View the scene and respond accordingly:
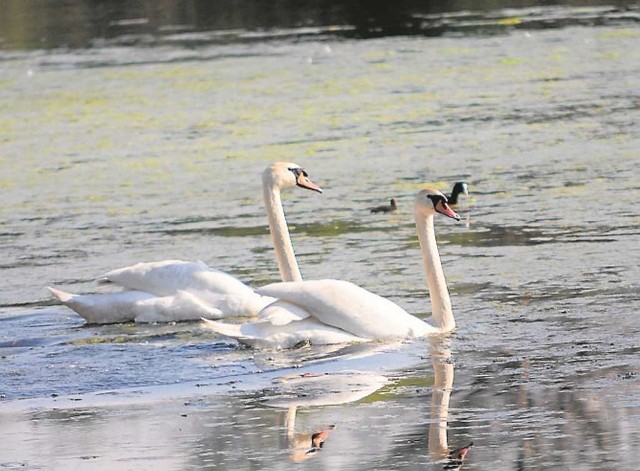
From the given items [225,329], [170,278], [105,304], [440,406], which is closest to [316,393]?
[440,406]

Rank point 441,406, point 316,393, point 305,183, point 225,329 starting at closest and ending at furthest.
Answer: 1. point 441,406
2. point 316,393
3. point 225,329
4. point 305,183

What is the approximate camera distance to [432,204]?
31.6 ft

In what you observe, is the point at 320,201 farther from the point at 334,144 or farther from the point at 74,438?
the point at 74,438

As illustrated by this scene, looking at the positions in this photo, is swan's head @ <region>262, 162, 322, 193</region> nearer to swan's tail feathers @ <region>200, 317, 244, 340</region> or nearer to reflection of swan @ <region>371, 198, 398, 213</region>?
swan's tail feathers @ <region>200, 317, 244, 340</region>

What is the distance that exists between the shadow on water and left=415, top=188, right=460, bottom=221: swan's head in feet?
60.0

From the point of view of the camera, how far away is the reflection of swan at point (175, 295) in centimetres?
1006

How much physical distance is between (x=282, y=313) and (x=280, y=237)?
1.69m

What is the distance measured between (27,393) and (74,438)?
132 cm

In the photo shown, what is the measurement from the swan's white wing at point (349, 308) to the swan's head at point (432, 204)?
888mm

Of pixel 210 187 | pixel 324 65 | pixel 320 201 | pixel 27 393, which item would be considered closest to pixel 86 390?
pixel 27 393

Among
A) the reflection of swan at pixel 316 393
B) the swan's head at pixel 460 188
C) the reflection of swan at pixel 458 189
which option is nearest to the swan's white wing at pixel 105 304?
the reflection of swan at pixel 316 393

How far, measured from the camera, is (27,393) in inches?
323

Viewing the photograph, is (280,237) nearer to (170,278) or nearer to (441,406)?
(170,278)

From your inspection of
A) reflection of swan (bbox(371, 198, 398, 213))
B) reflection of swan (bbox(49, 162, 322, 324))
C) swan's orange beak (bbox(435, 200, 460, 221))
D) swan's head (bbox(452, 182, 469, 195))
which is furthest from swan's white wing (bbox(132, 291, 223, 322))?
swan's head (bbox(452, 182, 469, 195))
